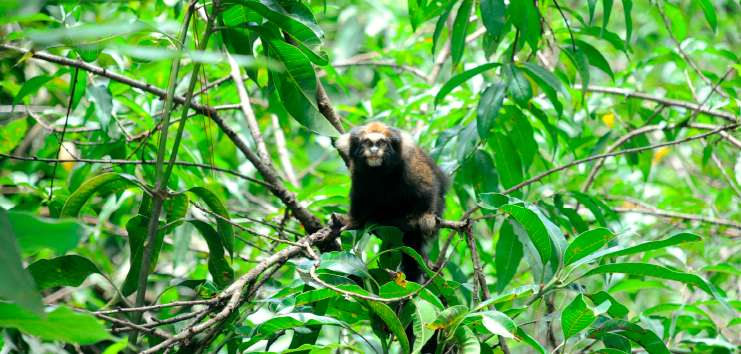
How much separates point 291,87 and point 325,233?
31.8 inches

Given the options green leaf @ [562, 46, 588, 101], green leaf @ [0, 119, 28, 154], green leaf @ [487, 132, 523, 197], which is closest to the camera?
green leaf @ [562, 46, 588, 101]

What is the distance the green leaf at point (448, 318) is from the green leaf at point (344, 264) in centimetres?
44

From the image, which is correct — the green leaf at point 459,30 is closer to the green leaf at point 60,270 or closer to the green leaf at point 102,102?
the green leaf at point 102,102

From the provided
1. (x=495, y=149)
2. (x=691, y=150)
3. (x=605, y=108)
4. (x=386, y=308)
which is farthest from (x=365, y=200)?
(x=691, y=150)

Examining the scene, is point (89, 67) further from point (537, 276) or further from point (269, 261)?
point (537, 276)

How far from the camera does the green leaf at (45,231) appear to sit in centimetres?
109

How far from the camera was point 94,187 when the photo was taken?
225 centimetres

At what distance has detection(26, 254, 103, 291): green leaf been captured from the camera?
2.11 metres

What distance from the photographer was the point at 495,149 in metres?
3.46

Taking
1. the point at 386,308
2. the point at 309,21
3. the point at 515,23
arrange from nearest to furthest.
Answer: the point at 386,308 → the point at 309,21 → the point at 515,23

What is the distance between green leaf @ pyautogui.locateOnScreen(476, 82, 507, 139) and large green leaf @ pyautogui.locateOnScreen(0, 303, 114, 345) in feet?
7.46

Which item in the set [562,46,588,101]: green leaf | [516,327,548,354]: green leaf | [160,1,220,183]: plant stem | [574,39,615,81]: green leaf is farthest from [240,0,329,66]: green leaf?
[574,39,615,81]: green leaf

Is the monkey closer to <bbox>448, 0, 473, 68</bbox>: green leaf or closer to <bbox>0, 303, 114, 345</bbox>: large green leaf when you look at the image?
<bbox>448, 0, 473, 68</bbox>: green leaf

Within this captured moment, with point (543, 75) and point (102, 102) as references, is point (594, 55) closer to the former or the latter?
point (543, 75)
